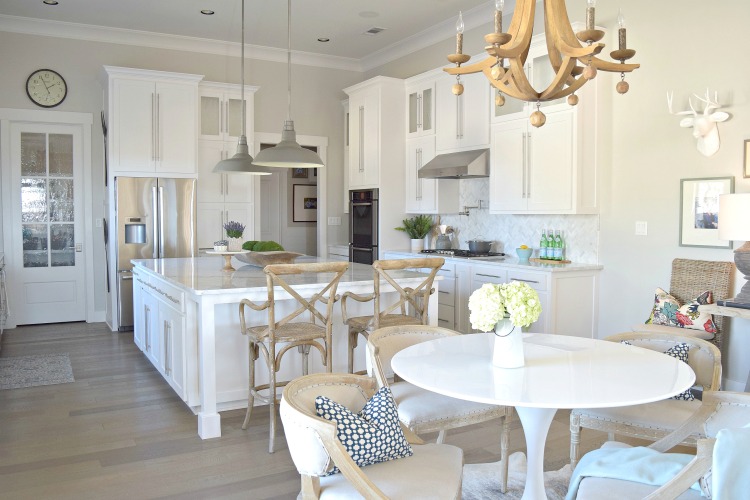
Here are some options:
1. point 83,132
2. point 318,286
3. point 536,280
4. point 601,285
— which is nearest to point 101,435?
point 318,286

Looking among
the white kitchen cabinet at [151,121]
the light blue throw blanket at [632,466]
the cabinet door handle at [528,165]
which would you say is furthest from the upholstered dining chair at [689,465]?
the white kitchen cabinet at [151,121]

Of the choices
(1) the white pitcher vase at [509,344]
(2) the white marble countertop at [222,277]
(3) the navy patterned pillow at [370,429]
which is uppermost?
(2) the white marble countertop at [222,277]

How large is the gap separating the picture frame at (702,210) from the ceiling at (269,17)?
276 cm

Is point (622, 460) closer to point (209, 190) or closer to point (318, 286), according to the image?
point (318, 286)

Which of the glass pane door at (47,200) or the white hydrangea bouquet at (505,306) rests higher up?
→ the glass pane door at (47,200)

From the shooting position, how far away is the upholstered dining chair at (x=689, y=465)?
155 centimetres

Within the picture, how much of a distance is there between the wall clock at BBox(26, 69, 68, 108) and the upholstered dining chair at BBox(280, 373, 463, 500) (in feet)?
19.9

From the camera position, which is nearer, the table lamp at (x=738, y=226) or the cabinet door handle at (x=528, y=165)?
the table lamp at (x=738, y=226)

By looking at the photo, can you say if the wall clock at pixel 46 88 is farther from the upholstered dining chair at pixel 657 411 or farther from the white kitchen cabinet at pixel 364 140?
the upholstered dining chair at pixel 657 411

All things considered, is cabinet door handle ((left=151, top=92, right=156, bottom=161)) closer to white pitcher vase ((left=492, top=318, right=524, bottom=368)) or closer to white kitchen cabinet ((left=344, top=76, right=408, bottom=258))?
white kitchen cabinet ((left=344, top=76, right=408, bottom=258))

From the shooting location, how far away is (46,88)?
22.0 feet

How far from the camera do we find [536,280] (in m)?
5.03

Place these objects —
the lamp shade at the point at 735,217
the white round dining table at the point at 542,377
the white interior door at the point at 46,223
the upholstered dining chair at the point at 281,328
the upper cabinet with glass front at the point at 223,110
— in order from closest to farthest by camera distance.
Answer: the white round dining table at the point at 542,377 → the upholstered dining chair at the point at 281,328 → the lamp shade at the point at 735,217 → the white interior door at the point at 46,223 → the upper cabinet with glass front at the point at 223,110

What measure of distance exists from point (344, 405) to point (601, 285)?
3.66 m
